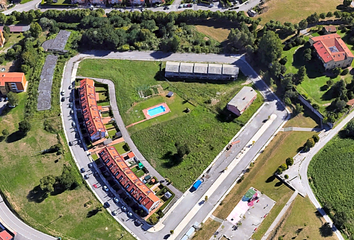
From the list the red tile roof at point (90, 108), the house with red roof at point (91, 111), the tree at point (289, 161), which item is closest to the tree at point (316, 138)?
the tree at point (289, 161)

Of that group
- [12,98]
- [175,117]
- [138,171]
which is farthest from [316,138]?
[12,98]

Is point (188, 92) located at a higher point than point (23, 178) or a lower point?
higher

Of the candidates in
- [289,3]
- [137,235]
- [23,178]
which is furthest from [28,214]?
[289,3]

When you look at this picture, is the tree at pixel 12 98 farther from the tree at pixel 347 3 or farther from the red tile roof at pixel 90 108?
the tree at pixel 347 3

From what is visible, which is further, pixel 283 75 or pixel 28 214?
pixel 283 75

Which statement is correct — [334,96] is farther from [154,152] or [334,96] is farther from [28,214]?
[28,214]

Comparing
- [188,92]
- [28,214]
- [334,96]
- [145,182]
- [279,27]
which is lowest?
[28,214]

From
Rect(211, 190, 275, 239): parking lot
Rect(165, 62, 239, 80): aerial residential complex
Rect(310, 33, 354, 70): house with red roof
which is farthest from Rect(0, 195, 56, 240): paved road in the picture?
Rect(310, 33, 354, 70): house with red roof

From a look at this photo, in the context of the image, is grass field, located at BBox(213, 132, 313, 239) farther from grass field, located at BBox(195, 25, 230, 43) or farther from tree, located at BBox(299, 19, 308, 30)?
grass field, located at BBox(195, 25, 230, 43)
